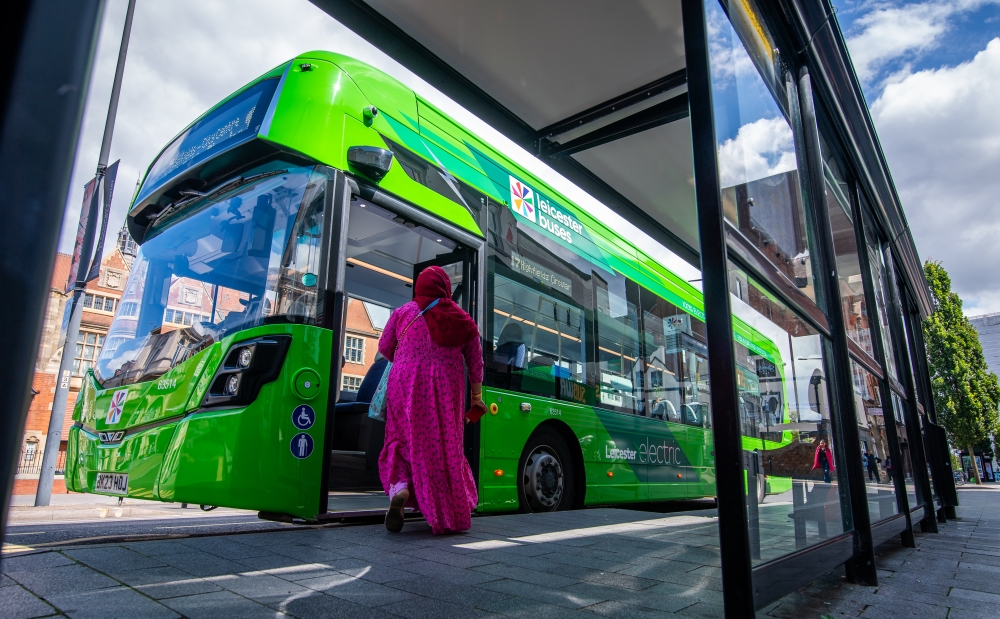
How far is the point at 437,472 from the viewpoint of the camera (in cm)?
371

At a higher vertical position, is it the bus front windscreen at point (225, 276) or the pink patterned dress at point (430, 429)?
the bus front windscreen at point (225, 276)

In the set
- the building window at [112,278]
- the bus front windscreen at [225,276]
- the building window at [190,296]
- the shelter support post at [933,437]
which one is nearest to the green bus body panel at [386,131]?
the bus front windscreen at [225,276]

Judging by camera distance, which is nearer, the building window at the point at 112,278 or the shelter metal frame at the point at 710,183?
the shelter metal frame at the point at 710,183

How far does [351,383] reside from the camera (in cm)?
856

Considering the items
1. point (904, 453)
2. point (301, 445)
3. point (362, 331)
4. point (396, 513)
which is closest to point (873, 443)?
point (904, 453)

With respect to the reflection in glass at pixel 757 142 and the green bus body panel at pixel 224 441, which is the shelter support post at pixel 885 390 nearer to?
the reflection in glass at pixel 757 142

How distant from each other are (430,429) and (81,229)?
647 cm

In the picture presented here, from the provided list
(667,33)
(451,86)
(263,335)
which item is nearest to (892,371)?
(667,33)

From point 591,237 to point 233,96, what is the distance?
4251 millimetres

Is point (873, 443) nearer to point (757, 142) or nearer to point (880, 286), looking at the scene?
point (757, 142)

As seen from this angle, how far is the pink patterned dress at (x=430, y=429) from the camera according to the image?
3689 millimetres

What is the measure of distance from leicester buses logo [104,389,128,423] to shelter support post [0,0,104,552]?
418 centimetres

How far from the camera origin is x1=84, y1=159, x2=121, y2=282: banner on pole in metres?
8.21

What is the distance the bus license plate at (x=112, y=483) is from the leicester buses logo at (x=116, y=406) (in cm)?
38
